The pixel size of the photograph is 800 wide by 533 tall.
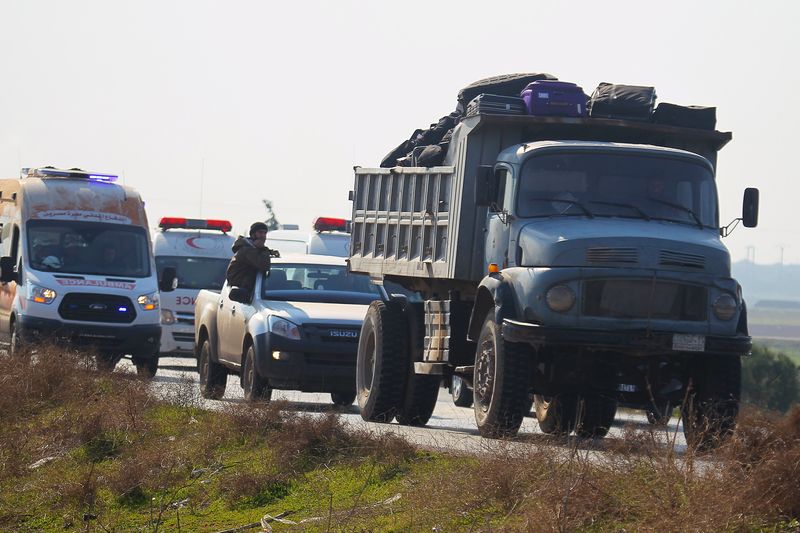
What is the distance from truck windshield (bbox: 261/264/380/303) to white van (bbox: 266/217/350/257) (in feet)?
32.6

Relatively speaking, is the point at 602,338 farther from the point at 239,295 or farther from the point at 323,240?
the point at 323,240

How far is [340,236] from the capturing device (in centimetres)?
3095

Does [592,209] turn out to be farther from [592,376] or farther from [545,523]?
[545,523]

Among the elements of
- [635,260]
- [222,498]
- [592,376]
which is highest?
[635,260]

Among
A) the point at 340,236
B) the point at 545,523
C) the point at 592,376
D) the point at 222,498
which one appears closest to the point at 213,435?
the point at 222,498

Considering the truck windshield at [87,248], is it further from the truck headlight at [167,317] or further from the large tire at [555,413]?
the large tire at [555,413]

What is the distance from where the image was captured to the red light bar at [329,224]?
102 feet

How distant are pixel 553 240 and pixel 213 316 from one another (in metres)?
8.82

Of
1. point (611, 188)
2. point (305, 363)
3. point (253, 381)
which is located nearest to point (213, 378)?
point (253, 381)

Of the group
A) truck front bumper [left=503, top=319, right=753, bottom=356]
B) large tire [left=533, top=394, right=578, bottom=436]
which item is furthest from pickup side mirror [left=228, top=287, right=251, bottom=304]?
truck front bumper [left=503, top=319, right=753, bottom=356]

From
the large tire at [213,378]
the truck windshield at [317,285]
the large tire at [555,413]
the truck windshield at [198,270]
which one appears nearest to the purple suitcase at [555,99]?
the large tire at [555,413]

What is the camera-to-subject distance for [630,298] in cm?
1258

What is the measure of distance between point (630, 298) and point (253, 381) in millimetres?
6636

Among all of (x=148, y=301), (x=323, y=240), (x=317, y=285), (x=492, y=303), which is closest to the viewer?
(x=492, y=303)
